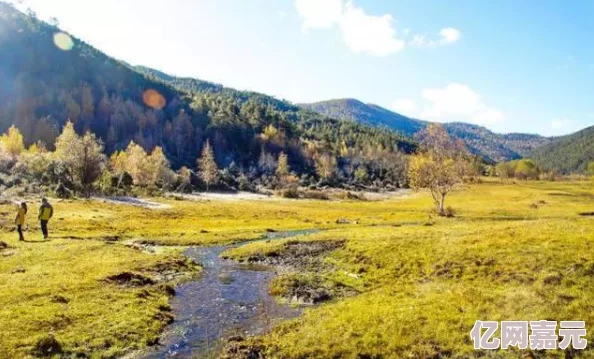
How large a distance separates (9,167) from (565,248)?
14717 centimetres

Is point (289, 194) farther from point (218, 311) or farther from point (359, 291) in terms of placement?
point (218, 311)

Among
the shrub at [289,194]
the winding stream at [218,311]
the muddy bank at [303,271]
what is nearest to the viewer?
the winding stream at [218,311]

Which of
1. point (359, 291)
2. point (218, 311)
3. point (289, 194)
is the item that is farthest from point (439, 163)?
point (289, 194)

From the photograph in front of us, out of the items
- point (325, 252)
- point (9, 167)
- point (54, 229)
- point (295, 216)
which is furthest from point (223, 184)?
point (325, 252)

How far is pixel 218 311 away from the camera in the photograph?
92.3 feet

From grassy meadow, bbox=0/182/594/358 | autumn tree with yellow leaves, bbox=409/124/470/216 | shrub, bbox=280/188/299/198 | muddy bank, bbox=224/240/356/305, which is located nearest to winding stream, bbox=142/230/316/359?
grassy meadow, bbox=0/182/594/358

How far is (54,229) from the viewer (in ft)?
188

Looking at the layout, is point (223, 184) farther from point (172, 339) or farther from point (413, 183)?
point (172, 339)

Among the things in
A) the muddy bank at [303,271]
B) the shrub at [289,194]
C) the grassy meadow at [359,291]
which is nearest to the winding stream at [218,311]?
the grassy meadow at [359,291]

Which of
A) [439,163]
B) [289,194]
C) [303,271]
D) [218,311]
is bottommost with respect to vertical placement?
[218,311]

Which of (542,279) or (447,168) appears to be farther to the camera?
(447,168)

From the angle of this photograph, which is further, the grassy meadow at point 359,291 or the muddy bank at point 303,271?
the muddy bank at point 303,271

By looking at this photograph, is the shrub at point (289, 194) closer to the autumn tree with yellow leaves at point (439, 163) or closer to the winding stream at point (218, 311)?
the autumn tree with yellow leaves at point (439, 163)

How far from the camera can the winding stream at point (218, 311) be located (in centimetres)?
2266
